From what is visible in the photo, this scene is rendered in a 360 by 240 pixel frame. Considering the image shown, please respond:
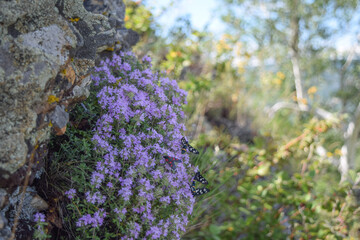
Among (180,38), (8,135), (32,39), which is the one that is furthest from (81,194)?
(180,38)

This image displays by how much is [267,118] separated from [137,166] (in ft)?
20.8

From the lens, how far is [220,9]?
10.2 m

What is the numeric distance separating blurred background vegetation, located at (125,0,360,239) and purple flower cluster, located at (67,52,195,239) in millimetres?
486

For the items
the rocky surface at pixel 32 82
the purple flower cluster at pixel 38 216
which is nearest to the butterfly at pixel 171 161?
the rocky surface at pixel 32 82

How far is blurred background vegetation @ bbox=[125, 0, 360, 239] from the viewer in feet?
11.6

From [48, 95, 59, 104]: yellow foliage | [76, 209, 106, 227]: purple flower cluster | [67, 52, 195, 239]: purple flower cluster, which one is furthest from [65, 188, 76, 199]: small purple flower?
[48, 95, 59, 104]: yellow foliage

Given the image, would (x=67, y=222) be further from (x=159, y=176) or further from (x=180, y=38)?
(x=180, y=38)

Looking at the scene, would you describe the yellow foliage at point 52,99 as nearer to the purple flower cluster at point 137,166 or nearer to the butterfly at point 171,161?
the purple flower cluster at point 137,166

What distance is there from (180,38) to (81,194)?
3846 millimetres

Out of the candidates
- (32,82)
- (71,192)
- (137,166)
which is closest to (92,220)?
(71,192)

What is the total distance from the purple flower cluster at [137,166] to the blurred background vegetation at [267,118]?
49 centimetres

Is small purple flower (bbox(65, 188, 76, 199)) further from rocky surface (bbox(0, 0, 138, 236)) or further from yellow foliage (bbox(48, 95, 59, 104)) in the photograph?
yellow foliage (bbox(48, 95, 59, 104))

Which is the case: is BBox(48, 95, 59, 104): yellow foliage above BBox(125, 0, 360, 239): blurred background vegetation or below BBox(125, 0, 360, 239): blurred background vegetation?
below

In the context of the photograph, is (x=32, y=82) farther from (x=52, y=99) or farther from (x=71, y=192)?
(x=71, y=192)
